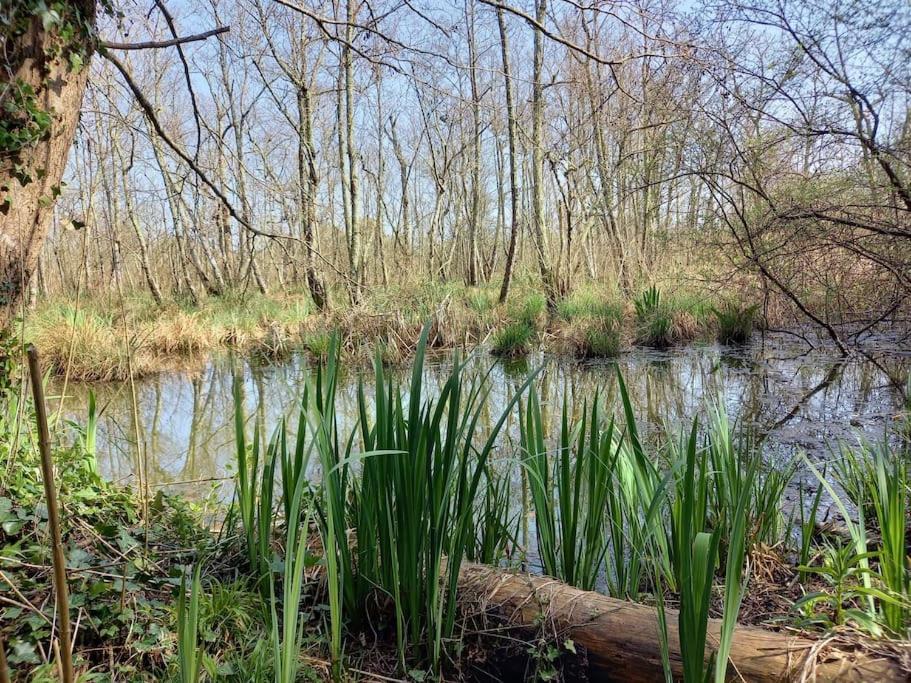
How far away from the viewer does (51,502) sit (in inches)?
Answer: 34.1

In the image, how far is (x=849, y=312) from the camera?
17.3 feet

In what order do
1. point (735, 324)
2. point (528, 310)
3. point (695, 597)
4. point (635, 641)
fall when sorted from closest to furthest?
point (695, 597) → point (635, 641) → point (735, 324) → point (528, 310)

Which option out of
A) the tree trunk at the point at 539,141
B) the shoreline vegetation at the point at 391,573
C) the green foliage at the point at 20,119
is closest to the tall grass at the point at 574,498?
the shoreline vegetation at the point at 391,573

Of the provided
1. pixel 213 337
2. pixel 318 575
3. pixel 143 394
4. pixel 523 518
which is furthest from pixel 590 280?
pixel 318 575

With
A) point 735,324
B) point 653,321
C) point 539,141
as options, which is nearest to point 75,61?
point 653,321

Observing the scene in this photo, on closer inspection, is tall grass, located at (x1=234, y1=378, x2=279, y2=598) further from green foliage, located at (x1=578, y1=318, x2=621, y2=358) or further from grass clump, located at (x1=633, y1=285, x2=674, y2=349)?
grass clump, located at (x1=633, y1=285, x2=674, y2=349)

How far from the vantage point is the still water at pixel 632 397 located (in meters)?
4.06

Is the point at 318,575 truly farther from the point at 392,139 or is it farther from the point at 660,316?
the point at 392,139

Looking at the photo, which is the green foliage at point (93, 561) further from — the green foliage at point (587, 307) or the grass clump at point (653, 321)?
the grass clump at point (653, 321)

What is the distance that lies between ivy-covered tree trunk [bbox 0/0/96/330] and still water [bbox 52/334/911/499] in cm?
121

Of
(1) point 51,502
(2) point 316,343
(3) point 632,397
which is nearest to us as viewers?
(1) point 51,502

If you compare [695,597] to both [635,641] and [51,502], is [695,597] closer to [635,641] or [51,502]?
[635,641]

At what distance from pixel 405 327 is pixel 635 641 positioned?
703cm

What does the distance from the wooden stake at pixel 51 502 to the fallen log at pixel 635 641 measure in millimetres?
1168
